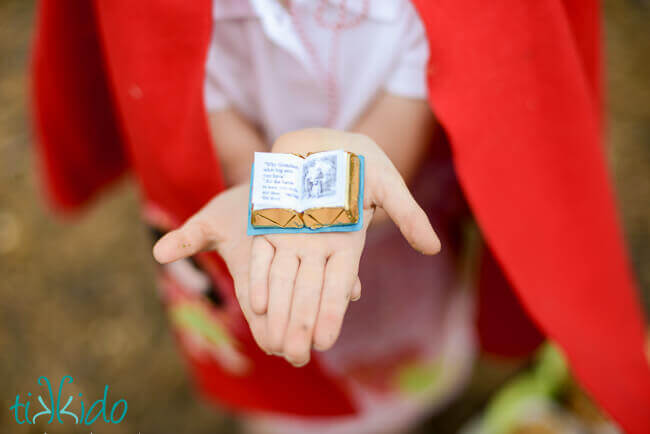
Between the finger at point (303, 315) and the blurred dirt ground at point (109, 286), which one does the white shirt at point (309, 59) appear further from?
the blurred dirt ground at point (109, 286)

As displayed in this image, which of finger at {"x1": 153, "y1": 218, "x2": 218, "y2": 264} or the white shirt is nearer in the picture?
finger at {"x1": 153, "y1": 218, "x2": 218, "y2": 264}

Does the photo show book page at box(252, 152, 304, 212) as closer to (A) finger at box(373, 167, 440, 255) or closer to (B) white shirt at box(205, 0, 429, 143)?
(A) finger at box(373, 167, 440, 255)

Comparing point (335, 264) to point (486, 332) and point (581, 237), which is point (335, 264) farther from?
point (486, 332)

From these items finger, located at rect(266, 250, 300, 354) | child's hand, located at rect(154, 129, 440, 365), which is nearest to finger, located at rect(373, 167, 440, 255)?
child's hand, located at rect(154, 129, 440, 365)

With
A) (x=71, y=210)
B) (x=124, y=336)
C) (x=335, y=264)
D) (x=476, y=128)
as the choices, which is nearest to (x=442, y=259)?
(x=476, y=128)

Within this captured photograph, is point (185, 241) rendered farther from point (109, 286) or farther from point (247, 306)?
point (109, 286)

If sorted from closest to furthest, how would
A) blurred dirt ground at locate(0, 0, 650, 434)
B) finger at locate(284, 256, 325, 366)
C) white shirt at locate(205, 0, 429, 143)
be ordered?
finger at locate(284, 256, 325, 366)
white shirt at locate(205, 0, 429, 143)
blurred dirt ground at locate(0, 0, 650, 434)

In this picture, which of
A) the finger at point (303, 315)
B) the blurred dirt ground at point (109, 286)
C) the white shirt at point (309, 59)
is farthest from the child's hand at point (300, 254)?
the blurred dirt ground at point (109, 286)
